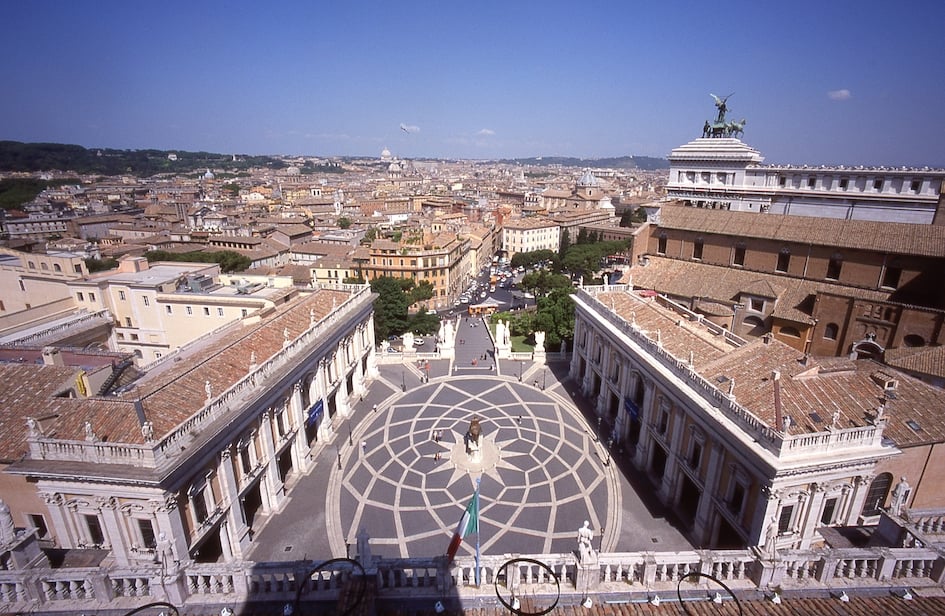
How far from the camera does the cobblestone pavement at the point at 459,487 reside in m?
26.9

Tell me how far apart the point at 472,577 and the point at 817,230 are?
46.5m

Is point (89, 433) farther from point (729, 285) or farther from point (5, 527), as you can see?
point (729, 285)

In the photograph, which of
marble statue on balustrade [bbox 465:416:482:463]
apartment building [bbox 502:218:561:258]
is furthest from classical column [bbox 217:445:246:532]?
apartment building [bbox 502:218:561:258]

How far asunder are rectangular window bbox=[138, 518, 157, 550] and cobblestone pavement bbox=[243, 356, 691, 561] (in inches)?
250

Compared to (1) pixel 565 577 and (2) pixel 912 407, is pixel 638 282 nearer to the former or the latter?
(2) pixel 912 407

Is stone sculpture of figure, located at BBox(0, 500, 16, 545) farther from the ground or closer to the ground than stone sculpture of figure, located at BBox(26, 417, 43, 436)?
farther from the ground

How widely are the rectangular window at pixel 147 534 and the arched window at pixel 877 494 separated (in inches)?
1321

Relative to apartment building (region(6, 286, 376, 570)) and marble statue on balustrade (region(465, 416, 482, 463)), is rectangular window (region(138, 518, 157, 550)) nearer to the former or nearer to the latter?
apartment building (region(6, 286, 376, 570))

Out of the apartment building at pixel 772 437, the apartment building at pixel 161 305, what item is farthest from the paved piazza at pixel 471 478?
the apartment building at pixel 161 305

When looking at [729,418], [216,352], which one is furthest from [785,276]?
[216,352]

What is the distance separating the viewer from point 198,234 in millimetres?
113500

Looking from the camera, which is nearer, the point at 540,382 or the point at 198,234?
the point at 540,382

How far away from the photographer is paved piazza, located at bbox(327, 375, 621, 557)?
89.5 feet

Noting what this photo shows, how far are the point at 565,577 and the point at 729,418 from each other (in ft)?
49.4
